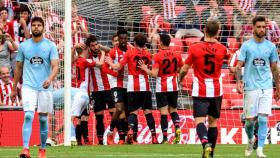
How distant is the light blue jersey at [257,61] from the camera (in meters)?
15.6

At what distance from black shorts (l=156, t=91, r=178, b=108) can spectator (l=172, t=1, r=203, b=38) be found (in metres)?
3.27

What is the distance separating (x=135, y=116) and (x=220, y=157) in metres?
A: 5.98

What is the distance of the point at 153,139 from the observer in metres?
21.2

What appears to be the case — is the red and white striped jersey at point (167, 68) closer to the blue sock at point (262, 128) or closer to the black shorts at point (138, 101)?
the black shorts at point (138, 101)

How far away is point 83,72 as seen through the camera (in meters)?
21.5

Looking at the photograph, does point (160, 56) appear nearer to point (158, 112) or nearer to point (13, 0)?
point (158, 112)

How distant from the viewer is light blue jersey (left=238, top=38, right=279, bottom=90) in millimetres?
15625

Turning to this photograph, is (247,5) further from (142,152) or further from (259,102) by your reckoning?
(259,102)

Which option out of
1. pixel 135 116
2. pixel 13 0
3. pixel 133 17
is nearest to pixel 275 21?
pixel 133 17

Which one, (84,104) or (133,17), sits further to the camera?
(133,17)

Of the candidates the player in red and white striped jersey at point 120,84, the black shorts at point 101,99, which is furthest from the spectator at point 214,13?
the black shorts at point 101,99

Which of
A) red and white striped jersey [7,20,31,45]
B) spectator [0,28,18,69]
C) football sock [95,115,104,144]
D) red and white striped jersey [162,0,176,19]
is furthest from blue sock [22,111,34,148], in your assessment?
red and white striped jersey [162,0,176,19]

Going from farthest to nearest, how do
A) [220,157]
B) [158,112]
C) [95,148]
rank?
[158,112] → [95,148] → [220,157]

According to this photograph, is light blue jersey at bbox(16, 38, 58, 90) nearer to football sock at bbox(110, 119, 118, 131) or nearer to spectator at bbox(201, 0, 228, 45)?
football sock at bbox(110, 119, 118, 131)
